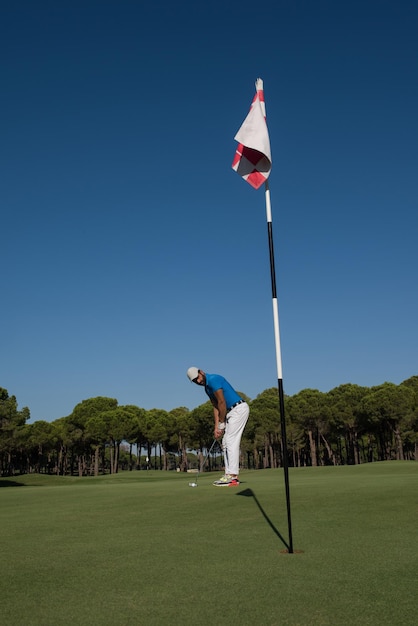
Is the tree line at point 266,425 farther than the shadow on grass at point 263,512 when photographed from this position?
Yes

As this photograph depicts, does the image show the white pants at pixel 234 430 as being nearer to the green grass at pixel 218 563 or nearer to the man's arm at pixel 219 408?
the man's arm at pixel 219 408

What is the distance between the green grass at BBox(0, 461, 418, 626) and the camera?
3.90 m

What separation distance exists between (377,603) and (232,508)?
5.07 metres

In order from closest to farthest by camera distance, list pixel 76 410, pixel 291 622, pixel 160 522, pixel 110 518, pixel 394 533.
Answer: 1. pixel 291 622
2. pixel 394 533
3. pixel 160 522
4. pixel 110 518
5. pixel 76 410

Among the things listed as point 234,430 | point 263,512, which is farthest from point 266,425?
point 263,512

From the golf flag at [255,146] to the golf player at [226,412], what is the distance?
16.3 feet

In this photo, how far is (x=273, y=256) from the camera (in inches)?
295

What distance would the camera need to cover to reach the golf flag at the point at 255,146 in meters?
8.12

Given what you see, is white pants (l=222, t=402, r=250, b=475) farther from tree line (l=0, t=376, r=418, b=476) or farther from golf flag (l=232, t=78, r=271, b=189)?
tree line (l=0, t=376, r=418, b=476)

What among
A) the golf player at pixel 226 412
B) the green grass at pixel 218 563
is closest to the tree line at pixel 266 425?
the golf player at pixel 226 412

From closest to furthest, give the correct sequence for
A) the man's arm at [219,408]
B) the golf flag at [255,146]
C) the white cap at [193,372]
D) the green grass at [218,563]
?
the green grass at [218,563] < the golf flag at [255,146] < the white cap at [193,372] < the man's arm at [219,408]

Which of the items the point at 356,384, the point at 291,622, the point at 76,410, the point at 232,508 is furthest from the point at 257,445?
the point at 291,622

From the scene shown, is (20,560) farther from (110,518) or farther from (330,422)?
(330,422)

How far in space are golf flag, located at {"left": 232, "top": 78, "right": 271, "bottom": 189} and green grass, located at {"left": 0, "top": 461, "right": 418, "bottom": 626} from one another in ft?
17.7
